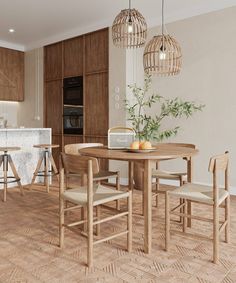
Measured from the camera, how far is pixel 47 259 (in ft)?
7.55

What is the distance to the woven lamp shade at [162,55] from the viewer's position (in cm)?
297

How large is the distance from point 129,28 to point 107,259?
87.4 inches

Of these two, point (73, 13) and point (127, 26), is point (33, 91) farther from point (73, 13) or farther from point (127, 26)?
point (127, 26)

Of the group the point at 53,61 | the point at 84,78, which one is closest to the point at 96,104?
the point at 84,78

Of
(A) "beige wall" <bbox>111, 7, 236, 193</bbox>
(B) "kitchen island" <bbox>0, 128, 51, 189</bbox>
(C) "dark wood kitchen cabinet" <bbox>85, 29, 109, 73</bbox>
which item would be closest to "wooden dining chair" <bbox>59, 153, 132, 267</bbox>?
(A) "beige wall" <bbox>111, 7, 236, 193</bbox>

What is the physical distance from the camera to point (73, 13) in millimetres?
5070

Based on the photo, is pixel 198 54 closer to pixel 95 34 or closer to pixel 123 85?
pixel 123 85

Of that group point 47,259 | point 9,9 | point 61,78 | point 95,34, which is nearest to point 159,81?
point 95,34

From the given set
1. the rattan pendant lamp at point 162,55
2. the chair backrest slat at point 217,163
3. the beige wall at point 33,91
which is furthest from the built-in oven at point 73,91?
the chair backrest slat at point 217,163

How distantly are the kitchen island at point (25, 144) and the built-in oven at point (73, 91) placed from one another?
114 centimetres

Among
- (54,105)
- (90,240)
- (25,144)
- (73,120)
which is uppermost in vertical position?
(54,105)

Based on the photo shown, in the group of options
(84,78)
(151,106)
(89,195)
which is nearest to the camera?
(89,195)

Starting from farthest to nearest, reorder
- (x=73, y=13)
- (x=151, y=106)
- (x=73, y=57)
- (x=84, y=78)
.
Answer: (x=73, y=57)
(x=84, y=78)
(x=151, y=106)
(x=73, y=13)

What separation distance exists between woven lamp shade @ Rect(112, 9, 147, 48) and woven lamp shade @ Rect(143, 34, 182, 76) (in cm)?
16
